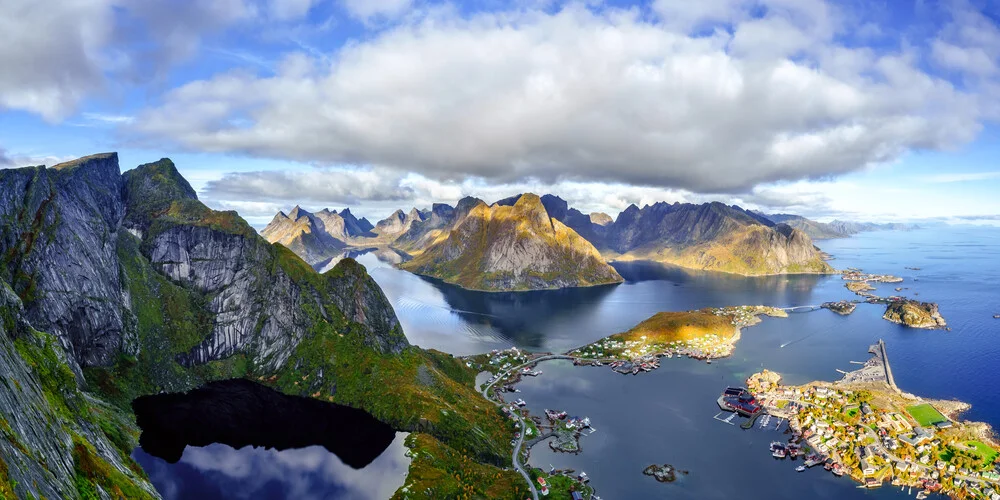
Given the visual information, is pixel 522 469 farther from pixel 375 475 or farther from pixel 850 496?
pixel 850 496

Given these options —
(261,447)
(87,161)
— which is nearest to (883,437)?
(261,447)

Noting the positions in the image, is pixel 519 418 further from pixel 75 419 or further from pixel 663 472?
pixel 75 419

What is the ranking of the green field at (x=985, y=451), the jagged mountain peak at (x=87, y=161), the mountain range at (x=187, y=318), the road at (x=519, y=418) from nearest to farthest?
the road at (x=519, y=418), the green field at (x=985, y=451), the mountain range at (x=187, y=318), the jagged mountain peak at (x=87, y=161)

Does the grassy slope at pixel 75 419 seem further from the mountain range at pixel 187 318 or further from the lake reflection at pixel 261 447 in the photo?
the lake reflection at pixel 261 447

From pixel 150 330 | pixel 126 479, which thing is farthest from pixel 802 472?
pixel 150 330

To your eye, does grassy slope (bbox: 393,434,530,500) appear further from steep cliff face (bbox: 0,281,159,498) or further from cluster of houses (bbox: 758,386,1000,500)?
cluster of houses (bbox: 758,386,1000,500)

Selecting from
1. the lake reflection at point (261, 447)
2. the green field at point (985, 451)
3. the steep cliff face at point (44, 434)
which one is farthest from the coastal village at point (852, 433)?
the steep cliff face at point (44, 434)
